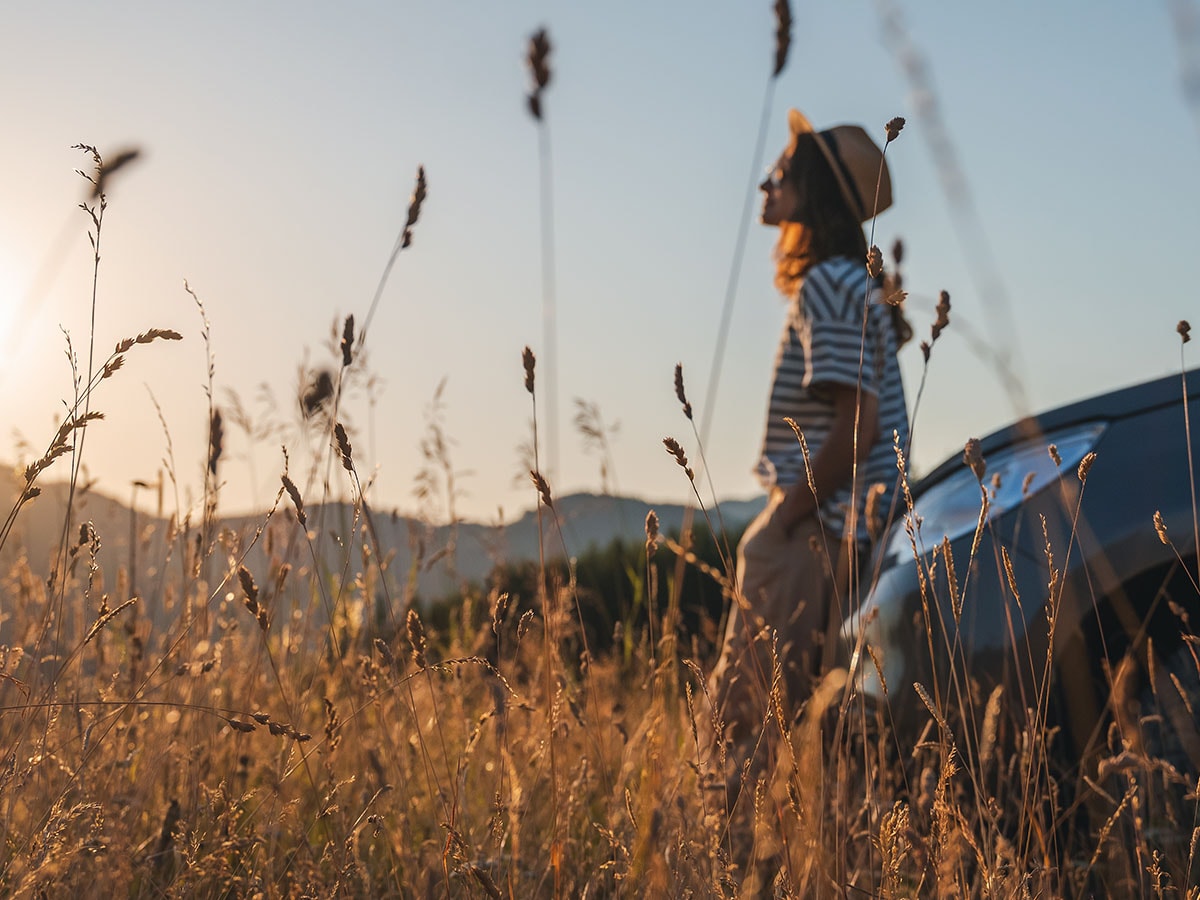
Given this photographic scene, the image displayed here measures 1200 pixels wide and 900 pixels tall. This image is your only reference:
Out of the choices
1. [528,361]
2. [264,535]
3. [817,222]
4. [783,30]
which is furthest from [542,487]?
[817,222]

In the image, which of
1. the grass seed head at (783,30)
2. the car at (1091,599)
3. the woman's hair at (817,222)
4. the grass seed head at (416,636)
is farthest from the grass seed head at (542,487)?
the woman's hair at (817,222)

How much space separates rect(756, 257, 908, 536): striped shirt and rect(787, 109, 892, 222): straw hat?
0.76 ft

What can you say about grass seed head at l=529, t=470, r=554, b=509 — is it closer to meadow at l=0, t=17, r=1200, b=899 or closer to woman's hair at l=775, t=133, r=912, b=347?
meadow at l=0, t=17, r=1200, b=899

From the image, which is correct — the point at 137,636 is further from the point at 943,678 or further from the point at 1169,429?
the point at 1169,429

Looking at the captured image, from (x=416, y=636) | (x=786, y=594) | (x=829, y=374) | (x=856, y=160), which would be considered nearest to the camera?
(x=416, y=636)

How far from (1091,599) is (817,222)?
1.43 m

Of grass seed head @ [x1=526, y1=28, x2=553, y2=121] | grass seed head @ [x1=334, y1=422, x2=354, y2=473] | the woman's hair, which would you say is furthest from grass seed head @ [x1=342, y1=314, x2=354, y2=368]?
the woman's hair

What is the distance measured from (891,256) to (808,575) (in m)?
1.15

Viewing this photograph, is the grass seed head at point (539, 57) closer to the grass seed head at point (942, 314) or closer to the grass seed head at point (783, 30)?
the grass seed head at point (783, 30)

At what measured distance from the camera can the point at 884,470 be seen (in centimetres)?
299

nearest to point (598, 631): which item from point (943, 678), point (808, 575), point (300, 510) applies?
point (808, 575)

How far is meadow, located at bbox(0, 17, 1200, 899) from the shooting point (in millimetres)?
1468

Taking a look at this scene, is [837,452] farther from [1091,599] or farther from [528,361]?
[528,361]

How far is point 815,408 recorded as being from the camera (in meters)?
3.04
